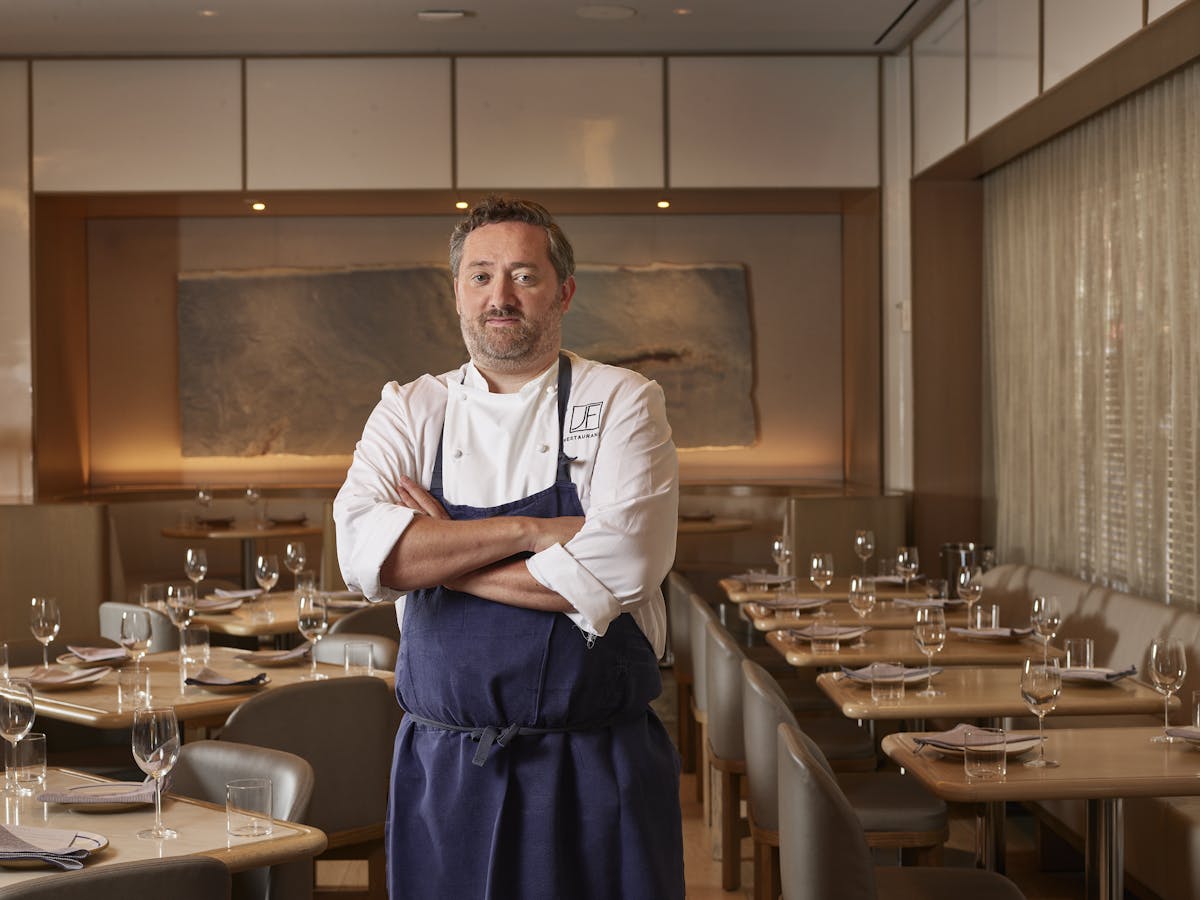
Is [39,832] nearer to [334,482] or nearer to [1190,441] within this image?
[1190,441]

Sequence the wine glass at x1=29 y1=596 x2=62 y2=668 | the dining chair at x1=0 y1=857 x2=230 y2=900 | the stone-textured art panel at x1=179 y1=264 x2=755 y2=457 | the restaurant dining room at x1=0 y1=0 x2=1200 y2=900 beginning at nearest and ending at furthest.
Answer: the dining chair at x1=0 y1=857 x2=230 y2=900, the restaurant dining room at x1=0 y1=0 x2=1200 y2=900, the wine glass at x1=29 y1=596 x2=62 y2=668, the stone-textured art panel at x1=179 y1=264 x2=755 y2=457

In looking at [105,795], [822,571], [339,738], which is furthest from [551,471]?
[822,571]

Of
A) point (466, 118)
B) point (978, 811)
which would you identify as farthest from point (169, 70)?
point (978, 811)

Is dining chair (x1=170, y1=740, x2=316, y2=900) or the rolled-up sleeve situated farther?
dining chair (x1=170, y1=740, x2=316, y2=900)

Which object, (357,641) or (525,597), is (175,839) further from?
(357,641)

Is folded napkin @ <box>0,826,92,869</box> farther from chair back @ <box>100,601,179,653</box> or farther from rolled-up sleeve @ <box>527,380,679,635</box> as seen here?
chair back @ <box>100,601,179,653</box>

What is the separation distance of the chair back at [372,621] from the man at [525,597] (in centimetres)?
278

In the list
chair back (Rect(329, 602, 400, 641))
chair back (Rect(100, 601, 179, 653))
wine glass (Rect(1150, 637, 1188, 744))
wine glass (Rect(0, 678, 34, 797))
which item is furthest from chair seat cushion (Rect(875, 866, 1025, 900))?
chair back (Rect(100, 601, 179, 653))

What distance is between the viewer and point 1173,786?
2.89 m

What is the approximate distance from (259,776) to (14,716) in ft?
1.66

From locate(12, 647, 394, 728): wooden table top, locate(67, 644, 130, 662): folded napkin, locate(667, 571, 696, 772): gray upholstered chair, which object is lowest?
locate(667, 571, 696, 772): gray upholstered chair

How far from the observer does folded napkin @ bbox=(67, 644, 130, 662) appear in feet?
14.0

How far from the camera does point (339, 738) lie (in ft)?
11.7

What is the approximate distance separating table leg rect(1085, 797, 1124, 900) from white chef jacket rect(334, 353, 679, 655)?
4.57 feet
